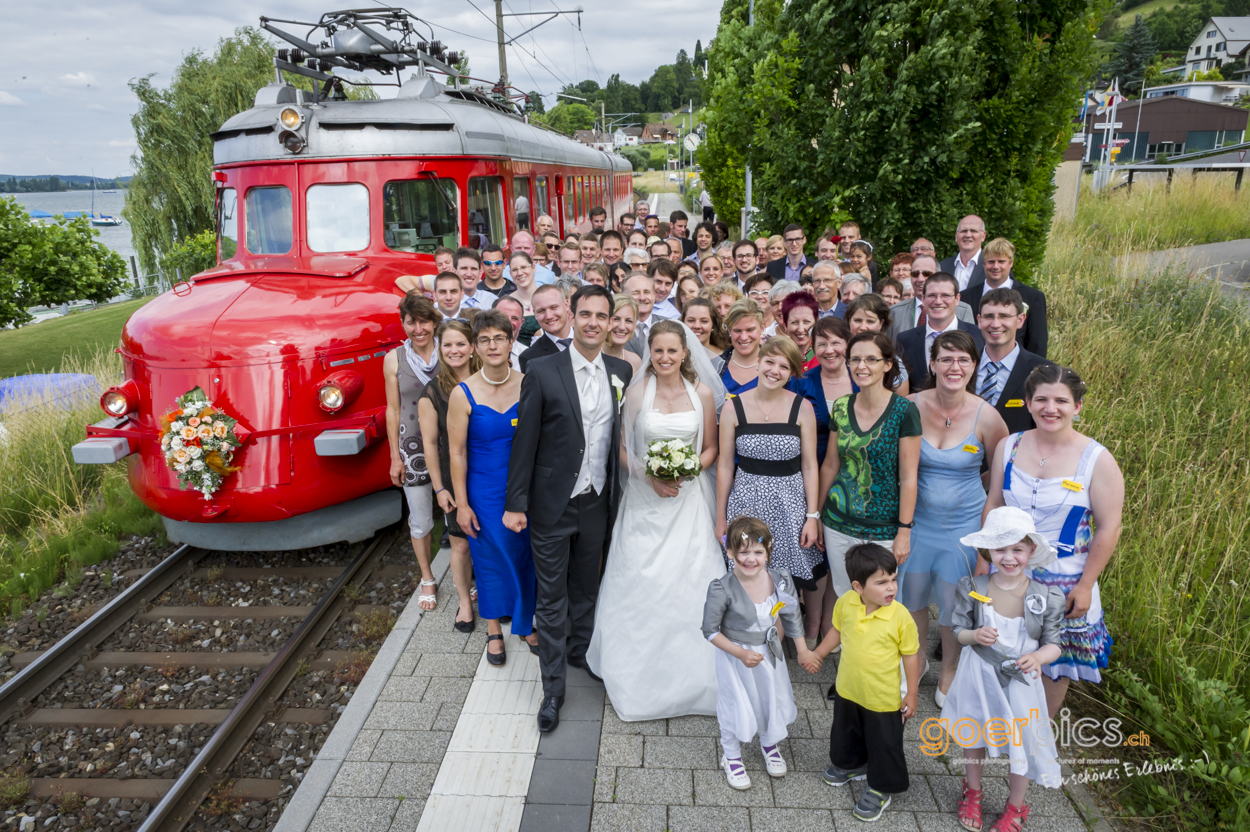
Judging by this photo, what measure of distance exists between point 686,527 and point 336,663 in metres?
2.66

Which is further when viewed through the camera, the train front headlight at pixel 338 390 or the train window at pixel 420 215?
the train window at pixel 420 215

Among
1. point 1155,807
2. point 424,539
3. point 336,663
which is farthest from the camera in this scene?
point 424,539

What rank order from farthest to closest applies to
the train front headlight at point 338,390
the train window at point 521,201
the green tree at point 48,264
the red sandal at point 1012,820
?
the green tree at point 48,264 → the train window at point 521,201 → the train front headlight at point 338,390 → the red sandal at point 1012,820

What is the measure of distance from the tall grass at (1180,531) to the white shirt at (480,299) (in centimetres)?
508

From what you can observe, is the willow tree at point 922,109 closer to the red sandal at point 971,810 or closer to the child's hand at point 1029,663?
the child's hand at point 1029,663

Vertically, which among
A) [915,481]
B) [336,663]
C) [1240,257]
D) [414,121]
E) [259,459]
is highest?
[414,121]

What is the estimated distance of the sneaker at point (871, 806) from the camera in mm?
3367

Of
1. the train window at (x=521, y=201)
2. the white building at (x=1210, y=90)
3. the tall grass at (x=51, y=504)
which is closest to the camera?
the tall grass at (x=51, y=504)

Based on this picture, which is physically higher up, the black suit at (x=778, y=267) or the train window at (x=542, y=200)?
the train window at (x=542, y=200)

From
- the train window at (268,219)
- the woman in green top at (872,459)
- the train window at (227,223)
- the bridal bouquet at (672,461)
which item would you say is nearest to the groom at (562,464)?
the bridal bouquet at (672,461)

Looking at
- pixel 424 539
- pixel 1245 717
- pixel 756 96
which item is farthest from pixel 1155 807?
pixel 756 96

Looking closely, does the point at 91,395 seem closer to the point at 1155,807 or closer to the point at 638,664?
the point at 638,664

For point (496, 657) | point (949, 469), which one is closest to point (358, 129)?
point (496, 657)

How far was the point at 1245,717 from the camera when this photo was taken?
352cm
